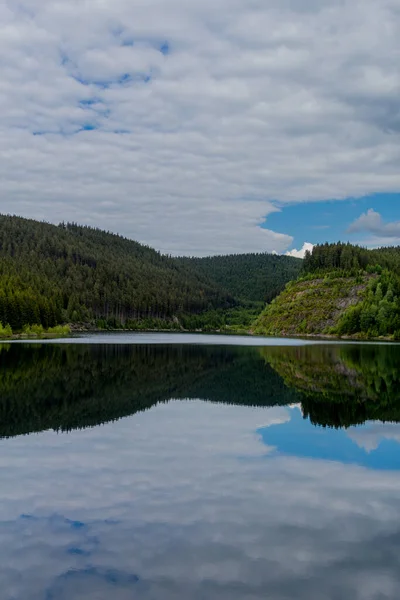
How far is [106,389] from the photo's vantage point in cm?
4091

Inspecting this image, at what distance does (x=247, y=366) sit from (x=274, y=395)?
78.5ft

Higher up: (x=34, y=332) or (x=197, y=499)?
(x=34, y=332)

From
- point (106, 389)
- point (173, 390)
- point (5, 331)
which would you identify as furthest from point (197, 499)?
point (5, 331)

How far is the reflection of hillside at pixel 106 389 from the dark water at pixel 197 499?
271 mm

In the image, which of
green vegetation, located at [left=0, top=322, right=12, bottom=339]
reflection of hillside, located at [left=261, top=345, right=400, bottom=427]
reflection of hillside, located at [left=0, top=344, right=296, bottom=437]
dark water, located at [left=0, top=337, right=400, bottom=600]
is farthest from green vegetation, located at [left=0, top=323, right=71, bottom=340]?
dark water, located at [left=0, top=337, right=400, bottom=600]

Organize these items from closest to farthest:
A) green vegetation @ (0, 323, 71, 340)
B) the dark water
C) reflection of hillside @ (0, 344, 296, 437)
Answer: the dark water → reflection of hillside @ (0, 344, 296, 437) → green vegetation @ (0, 323, 71, 340)

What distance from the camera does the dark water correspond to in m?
11.6

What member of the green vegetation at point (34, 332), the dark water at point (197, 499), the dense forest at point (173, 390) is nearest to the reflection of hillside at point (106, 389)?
the dense forest at point (173, 390)

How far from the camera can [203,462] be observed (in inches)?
843

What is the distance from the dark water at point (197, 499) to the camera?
38.1ft

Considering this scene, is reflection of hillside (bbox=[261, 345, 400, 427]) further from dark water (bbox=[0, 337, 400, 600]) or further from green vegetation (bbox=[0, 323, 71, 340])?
green vegetation (bbox=[0, 323, 71, 340])

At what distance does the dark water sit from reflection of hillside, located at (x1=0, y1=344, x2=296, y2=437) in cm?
27

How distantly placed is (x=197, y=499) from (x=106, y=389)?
2508 centimetres

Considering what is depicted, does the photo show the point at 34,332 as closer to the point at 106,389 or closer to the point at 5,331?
the point at 5,331
